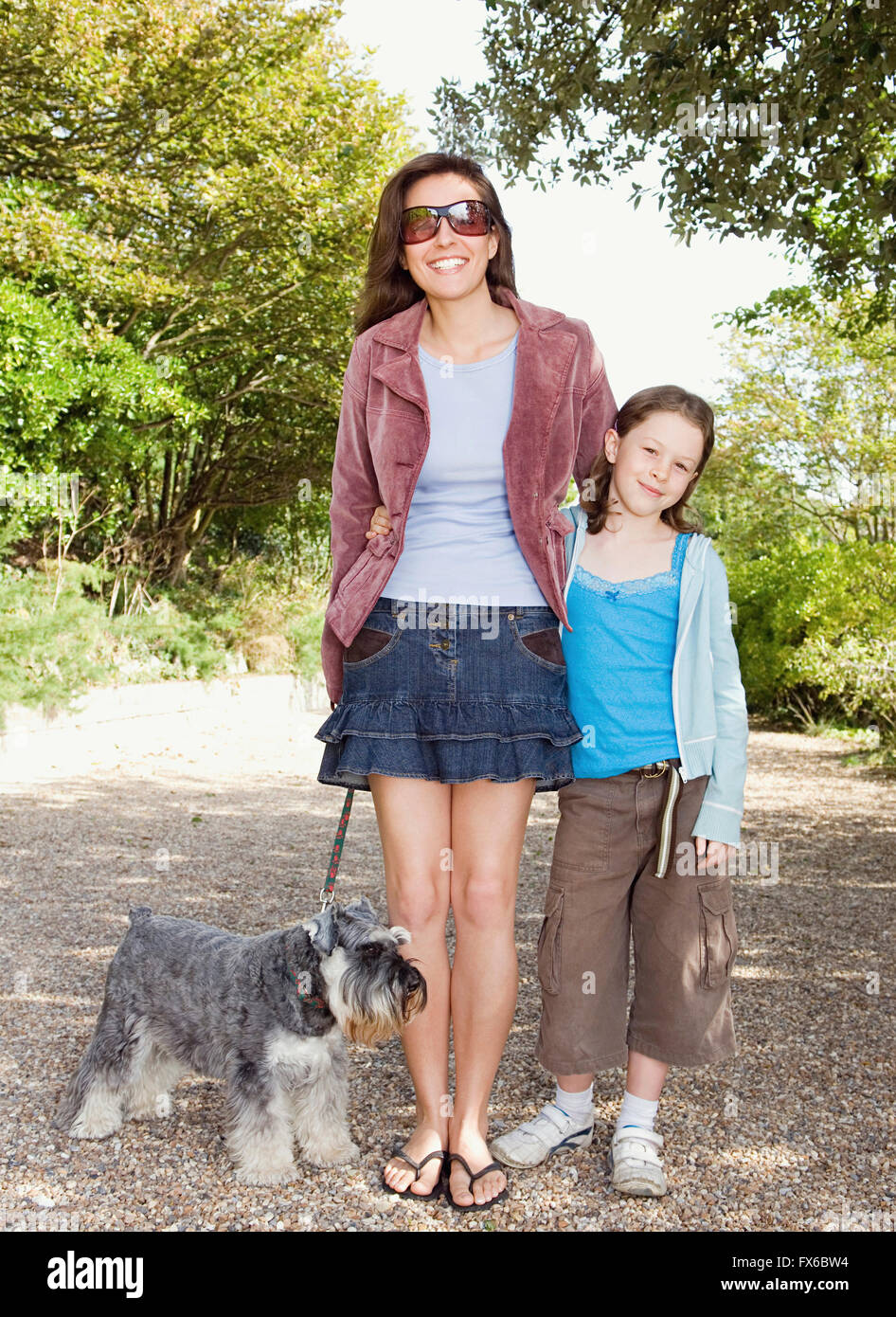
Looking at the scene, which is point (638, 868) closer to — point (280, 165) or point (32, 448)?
point (32, 448)

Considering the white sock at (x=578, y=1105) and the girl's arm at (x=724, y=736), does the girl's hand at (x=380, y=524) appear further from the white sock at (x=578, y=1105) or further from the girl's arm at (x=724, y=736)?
the white sock at (x=578, y=1105)

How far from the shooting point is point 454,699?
8.48 ft

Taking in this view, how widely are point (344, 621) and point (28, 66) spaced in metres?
11.0

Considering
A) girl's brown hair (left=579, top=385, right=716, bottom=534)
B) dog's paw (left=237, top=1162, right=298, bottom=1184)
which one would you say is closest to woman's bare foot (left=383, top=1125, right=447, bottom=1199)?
dog's paw (left=237, top=1162, right=298, bottom=1184)

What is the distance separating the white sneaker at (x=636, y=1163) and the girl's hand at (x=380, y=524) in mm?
1653

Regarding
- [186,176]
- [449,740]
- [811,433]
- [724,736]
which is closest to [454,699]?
[449,740]

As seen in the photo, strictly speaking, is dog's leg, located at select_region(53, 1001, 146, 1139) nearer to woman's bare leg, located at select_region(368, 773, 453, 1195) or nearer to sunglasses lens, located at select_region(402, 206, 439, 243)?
woman's bare leg, located at select_region(368, 773, 453, 1195)

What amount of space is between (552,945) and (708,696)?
765mm

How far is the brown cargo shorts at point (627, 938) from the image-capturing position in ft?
8.93

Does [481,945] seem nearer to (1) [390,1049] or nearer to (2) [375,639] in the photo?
(2) [375,639]

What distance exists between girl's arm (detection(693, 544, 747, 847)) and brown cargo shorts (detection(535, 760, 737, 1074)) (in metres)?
0.06

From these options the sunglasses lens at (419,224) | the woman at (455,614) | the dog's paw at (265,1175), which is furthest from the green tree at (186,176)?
the dog's paw at (265,1175)

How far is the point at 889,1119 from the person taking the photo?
313 cm
